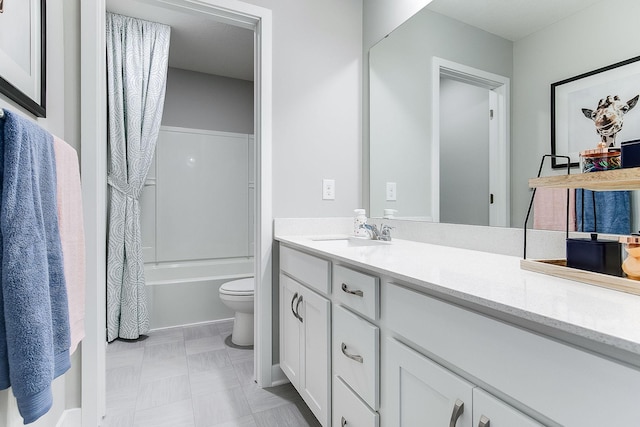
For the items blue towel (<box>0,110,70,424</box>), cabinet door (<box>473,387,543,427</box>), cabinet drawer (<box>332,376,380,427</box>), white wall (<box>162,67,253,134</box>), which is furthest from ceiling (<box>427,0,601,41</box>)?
white wall (<box>162,67,253,134</box>)

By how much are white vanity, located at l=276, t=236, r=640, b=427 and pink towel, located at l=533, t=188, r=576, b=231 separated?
17cm

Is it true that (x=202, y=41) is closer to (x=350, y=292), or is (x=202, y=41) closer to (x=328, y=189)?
(x=328, y=189)

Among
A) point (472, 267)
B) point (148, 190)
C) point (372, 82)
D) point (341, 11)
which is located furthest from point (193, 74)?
point (472, 267)

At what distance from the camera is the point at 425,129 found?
1.66 m

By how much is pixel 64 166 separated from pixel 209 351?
1.65m

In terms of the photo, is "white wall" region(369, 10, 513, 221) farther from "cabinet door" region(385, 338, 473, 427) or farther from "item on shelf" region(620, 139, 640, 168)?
"cabinet door" region(385, 338, 473, 427)

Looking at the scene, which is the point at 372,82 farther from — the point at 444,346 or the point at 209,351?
the point at 209,351

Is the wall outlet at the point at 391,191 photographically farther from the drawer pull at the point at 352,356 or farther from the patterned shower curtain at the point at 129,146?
the patterned shower curtain at the point at 129,146

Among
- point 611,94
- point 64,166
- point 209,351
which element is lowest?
point 209,351

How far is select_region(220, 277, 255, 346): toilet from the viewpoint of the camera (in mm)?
2293

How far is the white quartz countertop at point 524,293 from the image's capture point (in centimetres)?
47

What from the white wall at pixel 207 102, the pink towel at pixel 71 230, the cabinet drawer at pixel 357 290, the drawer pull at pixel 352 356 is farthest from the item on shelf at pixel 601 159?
the white wall at pixel 207 102

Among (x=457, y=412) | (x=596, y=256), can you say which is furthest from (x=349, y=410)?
(x=596, y=256)

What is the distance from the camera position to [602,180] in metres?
0.73
